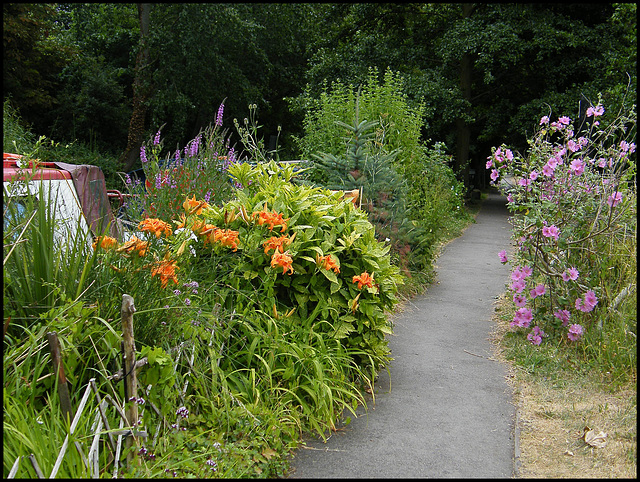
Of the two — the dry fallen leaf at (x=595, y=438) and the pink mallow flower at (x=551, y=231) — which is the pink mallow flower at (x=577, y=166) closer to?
the pink mallow flower at (x=551, y=231)

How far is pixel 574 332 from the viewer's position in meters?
4.69

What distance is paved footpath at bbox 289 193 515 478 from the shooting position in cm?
309

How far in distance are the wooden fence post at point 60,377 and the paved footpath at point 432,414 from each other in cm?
119

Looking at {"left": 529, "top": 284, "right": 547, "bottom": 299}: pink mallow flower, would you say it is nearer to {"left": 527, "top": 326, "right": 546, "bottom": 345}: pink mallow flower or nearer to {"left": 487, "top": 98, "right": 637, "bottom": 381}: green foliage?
{"left": 487, "top": 98, "right": 637, "bottom": 381}: green foliage

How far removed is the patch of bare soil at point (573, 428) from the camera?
3041mm

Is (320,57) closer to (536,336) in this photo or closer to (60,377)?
(536,336)

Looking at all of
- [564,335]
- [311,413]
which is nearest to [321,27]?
[564,335]

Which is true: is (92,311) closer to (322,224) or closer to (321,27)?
(322,224)

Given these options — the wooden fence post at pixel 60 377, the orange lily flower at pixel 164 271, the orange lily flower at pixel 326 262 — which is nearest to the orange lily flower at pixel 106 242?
the orange lily flower at pixel 164 271

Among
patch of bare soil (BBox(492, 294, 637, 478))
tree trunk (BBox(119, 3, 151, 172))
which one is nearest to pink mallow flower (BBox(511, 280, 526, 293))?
patch of bare soil (BBox(492, 294, 637, 478))

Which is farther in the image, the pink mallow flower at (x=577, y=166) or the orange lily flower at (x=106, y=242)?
the pink mallow flower at (x=577, y=166)

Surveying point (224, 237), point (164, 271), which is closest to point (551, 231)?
point (224, 237)

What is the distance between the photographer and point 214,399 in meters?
3.23

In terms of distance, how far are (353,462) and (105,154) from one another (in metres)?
19.9
